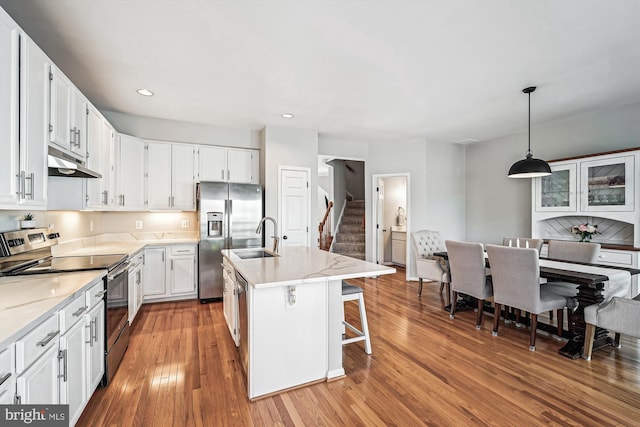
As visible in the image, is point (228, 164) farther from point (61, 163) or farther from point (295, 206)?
point (61, 163)

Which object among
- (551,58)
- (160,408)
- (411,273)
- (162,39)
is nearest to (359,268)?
(160,408)

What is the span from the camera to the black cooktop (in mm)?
1950

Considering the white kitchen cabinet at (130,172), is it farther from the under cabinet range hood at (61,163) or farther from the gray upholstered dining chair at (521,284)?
the gray upholstered dining chair at (521,284)

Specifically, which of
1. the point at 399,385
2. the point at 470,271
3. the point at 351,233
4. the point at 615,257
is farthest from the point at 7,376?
the point at 351,233

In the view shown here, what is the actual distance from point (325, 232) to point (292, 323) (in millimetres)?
6448

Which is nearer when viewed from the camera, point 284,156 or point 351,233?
point 284,156

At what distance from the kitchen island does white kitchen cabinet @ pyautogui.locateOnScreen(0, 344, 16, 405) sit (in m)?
1.04

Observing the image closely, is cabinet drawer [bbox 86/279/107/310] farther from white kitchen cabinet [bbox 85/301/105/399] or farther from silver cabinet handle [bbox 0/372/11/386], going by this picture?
silver cabinet handle [bbox 0/372/11/386]

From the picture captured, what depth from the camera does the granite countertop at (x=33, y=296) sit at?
3.67 ft

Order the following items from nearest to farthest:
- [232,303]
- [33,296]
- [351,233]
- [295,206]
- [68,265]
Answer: [33,296]
[68,265]
[232,303]
[295,206]
[351,233]

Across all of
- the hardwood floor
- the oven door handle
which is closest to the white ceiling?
the oven door handle

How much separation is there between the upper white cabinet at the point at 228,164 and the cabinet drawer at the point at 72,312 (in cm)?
298

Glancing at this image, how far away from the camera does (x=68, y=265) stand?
7.09 feet

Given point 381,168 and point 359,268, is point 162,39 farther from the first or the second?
point 381,168
